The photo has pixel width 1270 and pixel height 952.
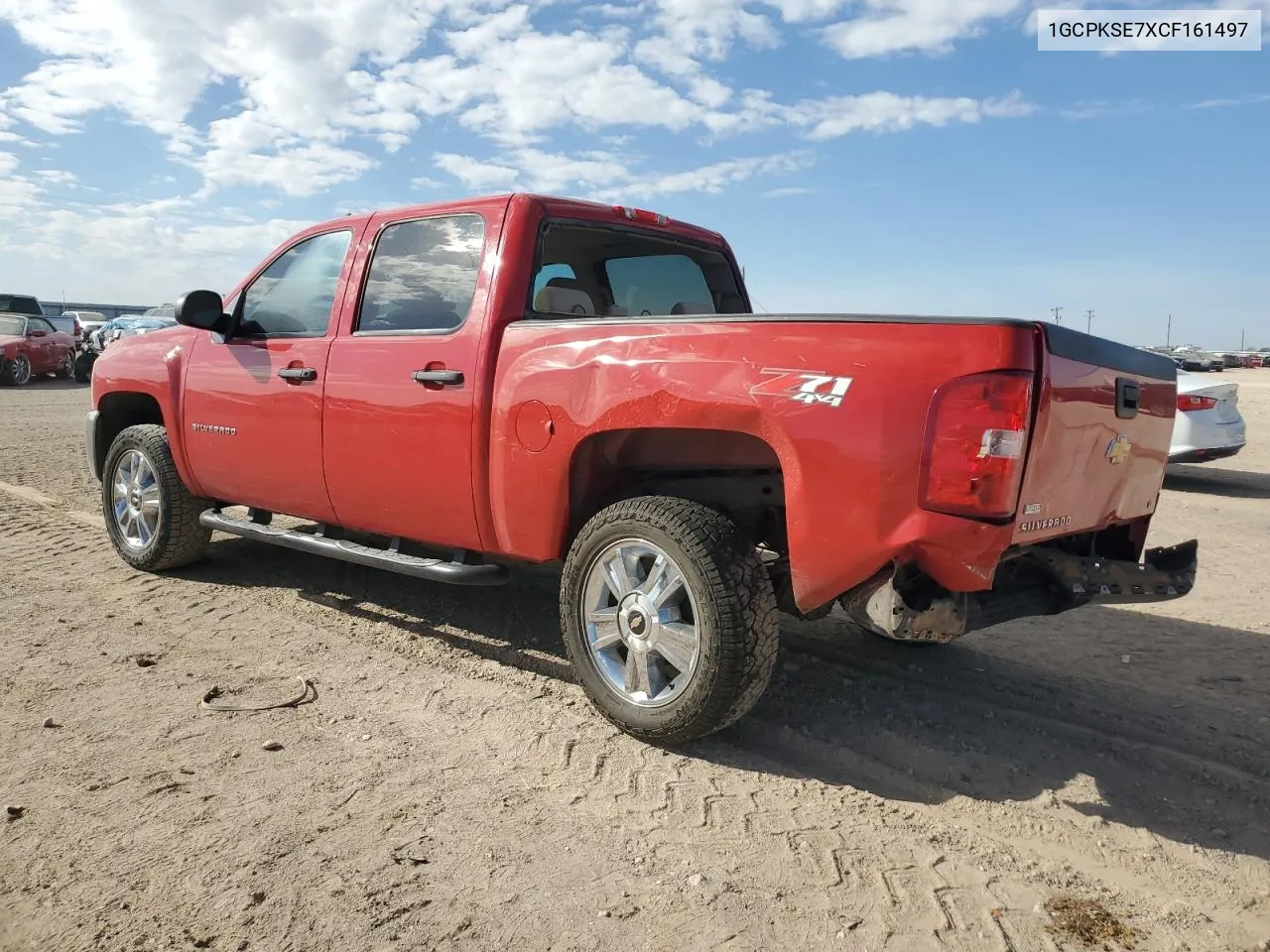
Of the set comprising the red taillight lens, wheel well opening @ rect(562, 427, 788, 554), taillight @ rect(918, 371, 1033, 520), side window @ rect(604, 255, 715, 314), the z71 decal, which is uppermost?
side window @ rect(604, 255, 715, 314)

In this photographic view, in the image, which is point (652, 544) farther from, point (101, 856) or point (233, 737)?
point (101, 856)

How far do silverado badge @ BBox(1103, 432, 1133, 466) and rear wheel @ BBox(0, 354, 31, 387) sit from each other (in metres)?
22.9

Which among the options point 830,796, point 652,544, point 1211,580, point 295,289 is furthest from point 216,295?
point 1211,580

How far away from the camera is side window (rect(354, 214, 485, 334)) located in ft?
13.0

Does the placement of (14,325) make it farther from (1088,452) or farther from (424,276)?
(1088,452)

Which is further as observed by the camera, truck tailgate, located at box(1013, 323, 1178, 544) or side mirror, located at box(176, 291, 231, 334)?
side mirror, located at box(176, 291, 231, 334)

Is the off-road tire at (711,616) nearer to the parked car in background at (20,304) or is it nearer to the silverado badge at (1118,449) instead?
the silverado badge at (1118,449)

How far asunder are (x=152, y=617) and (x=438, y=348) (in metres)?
2.16

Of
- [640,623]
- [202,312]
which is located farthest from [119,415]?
[640,623]

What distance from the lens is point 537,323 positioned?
363 cm

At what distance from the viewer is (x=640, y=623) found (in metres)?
3.35

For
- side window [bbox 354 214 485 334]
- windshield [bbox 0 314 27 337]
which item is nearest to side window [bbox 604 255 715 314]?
A: side window [bbox 354 214 485 334]

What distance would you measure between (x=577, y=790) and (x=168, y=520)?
11.4 feet

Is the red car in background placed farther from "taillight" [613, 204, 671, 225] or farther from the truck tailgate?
the truck tailgate
